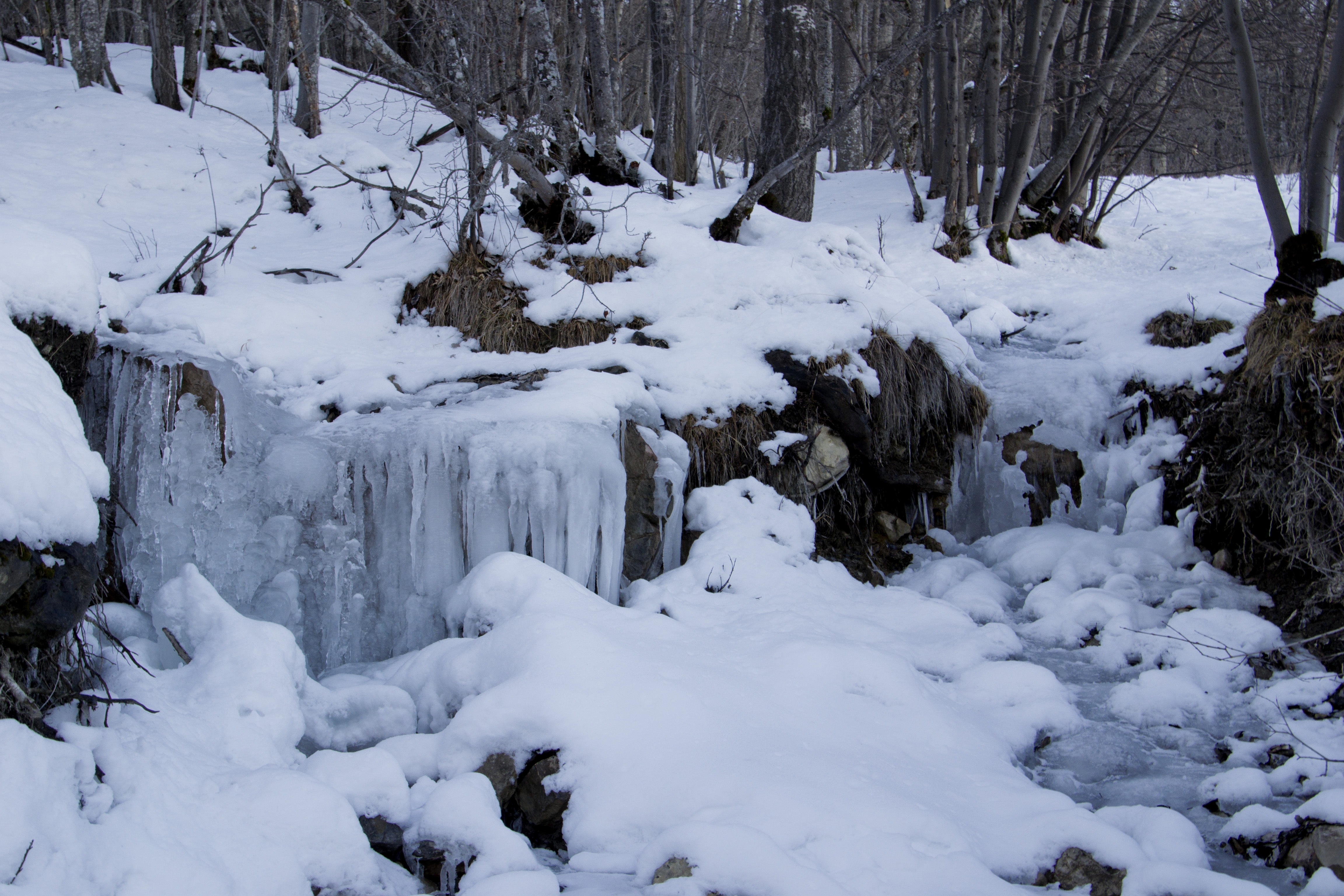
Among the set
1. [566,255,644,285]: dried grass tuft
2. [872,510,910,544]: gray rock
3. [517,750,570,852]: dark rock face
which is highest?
[566,255,644,285]: dried grass tuft

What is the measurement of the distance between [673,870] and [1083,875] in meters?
1.11

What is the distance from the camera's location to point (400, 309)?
513 cm

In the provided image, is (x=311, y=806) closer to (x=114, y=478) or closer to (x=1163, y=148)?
(x=114, y=478)

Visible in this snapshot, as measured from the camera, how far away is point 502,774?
275cm

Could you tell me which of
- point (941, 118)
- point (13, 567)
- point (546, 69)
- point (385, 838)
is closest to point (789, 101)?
point (546, 69)

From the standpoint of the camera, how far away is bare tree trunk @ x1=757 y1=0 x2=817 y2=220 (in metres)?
6.63

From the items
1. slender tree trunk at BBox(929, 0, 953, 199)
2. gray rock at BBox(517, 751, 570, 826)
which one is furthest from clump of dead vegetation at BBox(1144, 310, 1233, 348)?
gray rock at BBox(517, 751, 570, 826)

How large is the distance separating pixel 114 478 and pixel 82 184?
3462 mm

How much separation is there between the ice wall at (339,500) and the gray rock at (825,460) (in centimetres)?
119

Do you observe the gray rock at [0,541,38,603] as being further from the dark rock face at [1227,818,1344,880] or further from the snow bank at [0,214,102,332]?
the dark rock face at [1227,818,1344,880]

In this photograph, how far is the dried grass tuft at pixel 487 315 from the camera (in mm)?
5000

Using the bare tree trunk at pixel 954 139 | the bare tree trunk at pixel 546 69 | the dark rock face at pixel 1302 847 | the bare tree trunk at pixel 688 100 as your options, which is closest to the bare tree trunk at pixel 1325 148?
the dark rock face at pixel 1302 847

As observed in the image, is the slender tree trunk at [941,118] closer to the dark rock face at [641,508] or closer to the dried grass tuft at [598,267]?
A: the dried grass tuft at [598,267]

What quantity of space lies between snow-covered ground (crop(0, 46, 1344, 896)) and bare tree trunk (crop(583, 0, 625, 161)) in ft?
1.68
